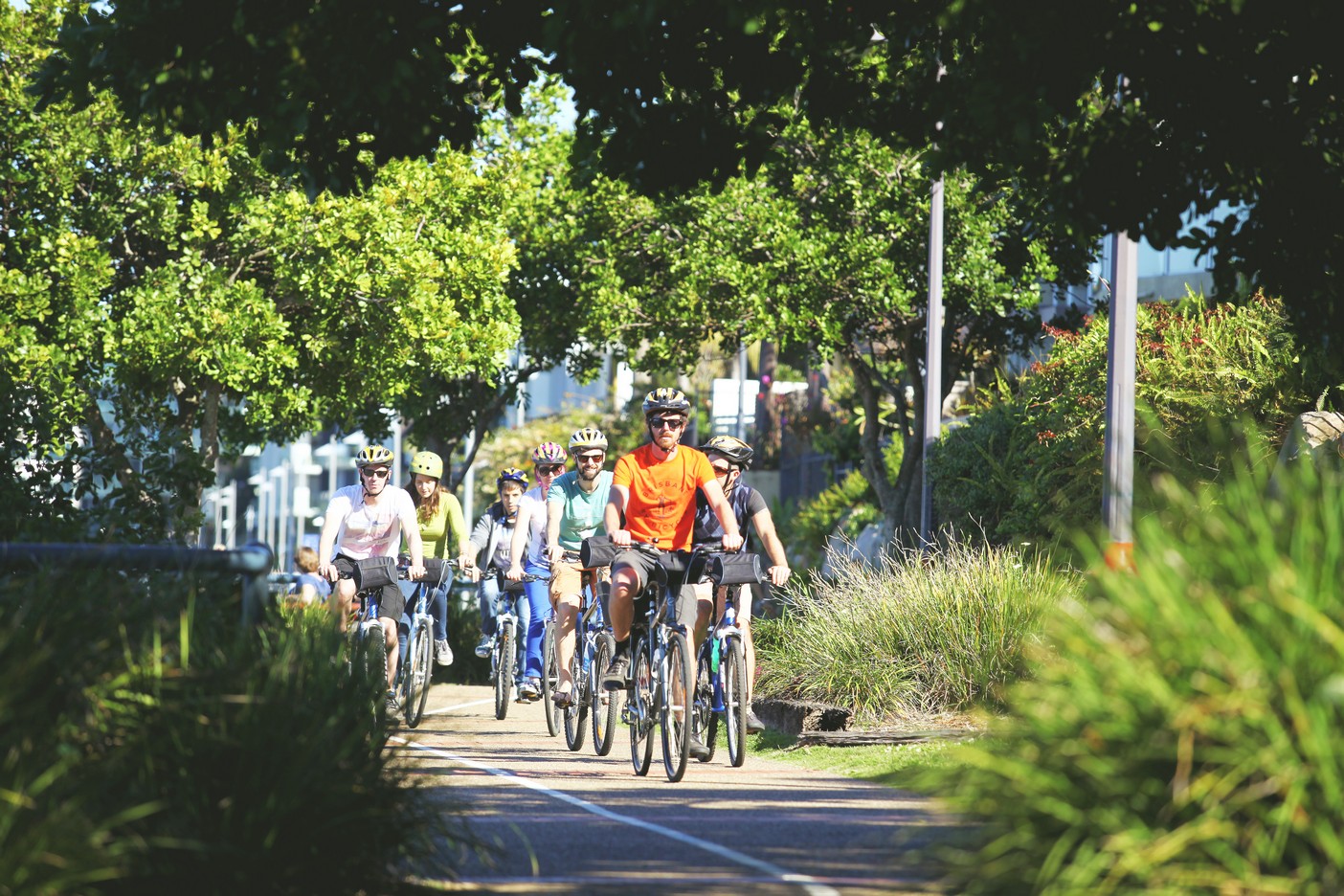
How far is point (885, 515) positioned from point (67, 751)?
85.3ft

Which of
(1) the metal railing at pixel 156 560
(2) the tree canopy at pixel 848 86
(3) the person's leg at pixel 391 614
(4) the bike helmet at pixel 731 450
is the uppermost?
(2) the tree canopy at pixel 848 86

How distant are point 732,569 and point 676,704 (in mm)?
899

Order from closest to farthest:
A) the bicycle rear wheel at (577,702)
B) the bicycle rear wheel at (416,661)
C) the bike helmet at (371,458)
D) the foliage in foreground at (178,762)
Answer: the foliage in foreground at (178,762), the bicycle rear wheel at (577,702), the bike helmet at (371,458), the bicycle rear wheel at (416,661)

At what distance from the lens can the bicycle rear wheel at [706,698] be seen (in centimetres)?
1114

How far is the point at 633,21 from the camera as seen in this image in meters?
8.20

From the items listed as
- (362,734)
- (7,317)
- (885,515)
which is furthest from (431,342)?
(362,734)

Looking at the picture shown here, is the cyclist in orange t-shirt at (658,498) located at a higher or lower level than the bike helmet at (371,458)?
lower

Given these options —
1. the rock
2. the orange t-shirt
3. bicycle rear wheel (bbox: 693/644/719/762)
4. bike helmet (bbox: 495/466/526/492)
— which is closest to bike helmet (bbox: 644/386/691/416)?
the orange t-shirt

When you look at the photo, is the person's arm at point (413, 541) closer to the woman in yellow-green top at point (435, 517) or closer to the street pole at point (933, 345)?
the woman in yellow-green top at point (435, 517)

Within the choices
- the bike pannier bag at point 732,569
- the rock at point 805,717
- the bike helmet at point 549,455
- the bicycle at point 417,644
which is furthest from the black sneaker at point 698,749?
Answer: the bike helmet at point 549,455

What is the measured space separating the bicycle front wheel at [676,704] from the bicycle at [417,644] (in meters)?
3.67

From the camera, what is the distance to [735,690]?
10.9 m

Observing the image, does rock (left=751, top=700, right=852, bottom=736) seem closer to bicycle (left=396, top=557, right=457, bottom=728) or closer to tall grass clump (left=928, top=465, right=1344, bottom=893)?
bicycle (left=396, top=557, right=457, bottom=728)

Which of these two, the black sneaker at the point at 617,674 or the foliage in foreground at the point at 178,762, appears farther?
the black sneaker at the point at 617,674
